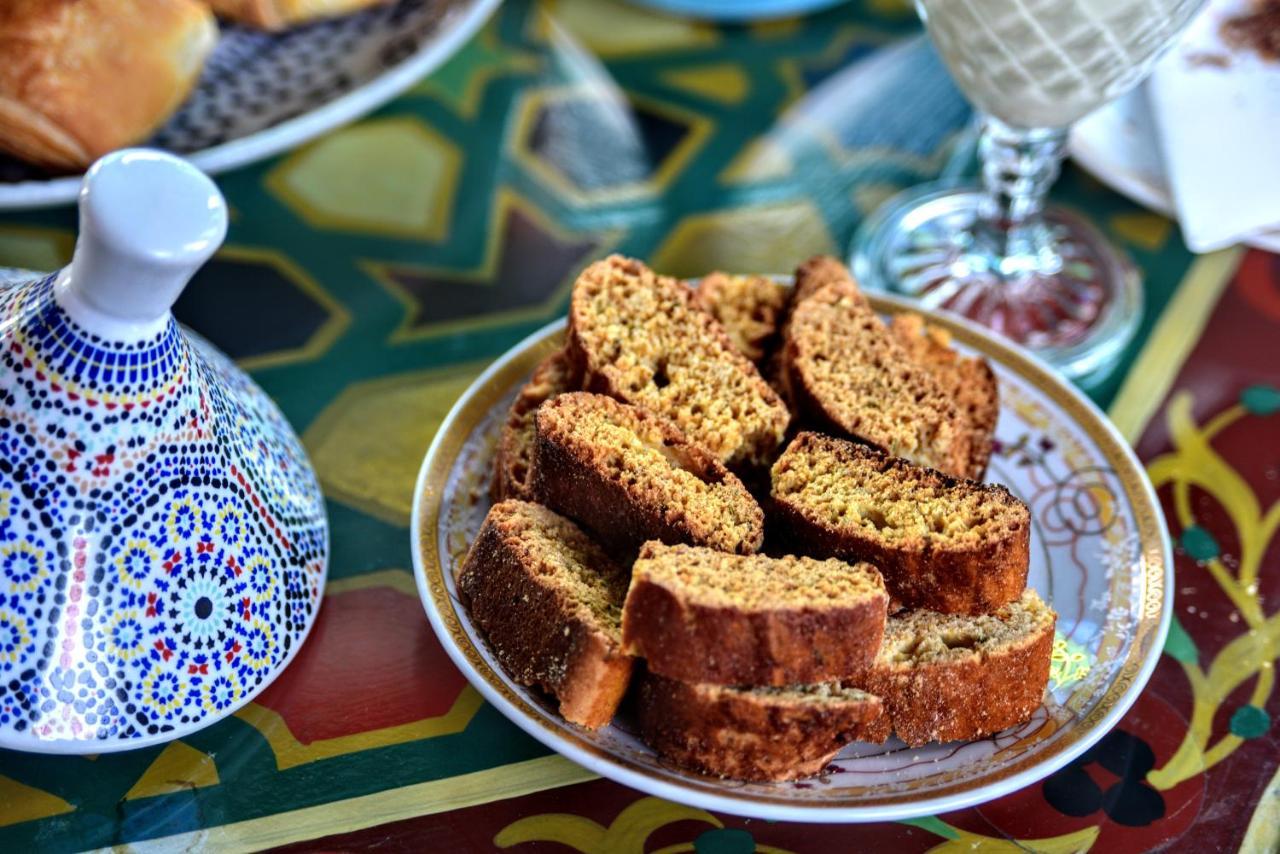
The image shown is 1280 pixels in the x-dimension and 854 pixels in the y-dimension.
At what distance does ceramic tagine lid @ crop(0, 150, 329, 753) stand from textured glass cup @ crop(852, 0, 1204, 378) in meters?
0.84

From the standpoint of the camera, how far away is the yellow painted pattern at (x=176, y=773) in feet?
3.53

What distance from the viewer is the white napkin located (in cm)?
158

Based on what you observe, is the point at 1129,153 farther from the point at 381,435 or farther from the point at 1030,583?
the point at 381,435

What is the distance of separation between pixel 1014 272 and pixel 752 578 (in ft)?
2.53

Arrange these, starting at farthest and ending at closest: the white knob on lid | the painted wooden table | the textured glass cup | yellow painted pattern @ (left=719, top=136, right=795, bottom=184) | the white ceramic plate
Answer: yellow painted pattern @ (left=719, top=136, right=795, bottom=184)
the white ceramic plate
the textured glass cup
the painted wooden table
the white knob on lid

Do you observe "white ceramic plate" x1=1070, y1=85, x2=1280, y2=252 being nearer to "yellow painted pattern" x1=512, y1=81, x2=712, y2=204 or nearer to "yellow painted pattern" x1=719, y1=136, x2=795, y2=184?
"yellow painted pattern" x1=719, y1=136, x2=795, y2=184

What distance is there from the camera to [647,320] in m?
1.27

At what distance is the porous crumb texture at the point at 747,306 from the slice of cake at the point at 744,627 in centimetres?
39

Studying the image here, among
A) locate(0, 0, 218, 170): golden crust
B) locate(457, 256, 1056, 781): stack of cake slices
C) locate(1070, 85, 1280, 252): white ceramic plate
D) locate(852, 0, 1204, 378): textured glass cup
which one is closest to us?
locate(457, 256, 1056, 781): stack of cake slices

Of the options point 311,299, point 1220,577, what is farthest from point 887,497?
point 311,299

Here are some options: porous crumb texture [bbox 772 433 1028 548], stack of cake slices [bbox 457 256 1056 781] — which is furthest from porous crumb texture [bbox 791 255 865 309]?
porous crumb texture [bbox 772 433 1028 548]

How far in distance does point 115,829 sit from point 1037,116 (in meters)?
1.15

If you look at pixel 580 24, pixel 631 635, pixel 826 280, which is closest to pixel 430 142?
pixel 580 24

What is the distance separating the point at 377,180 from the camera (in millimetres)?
1721
